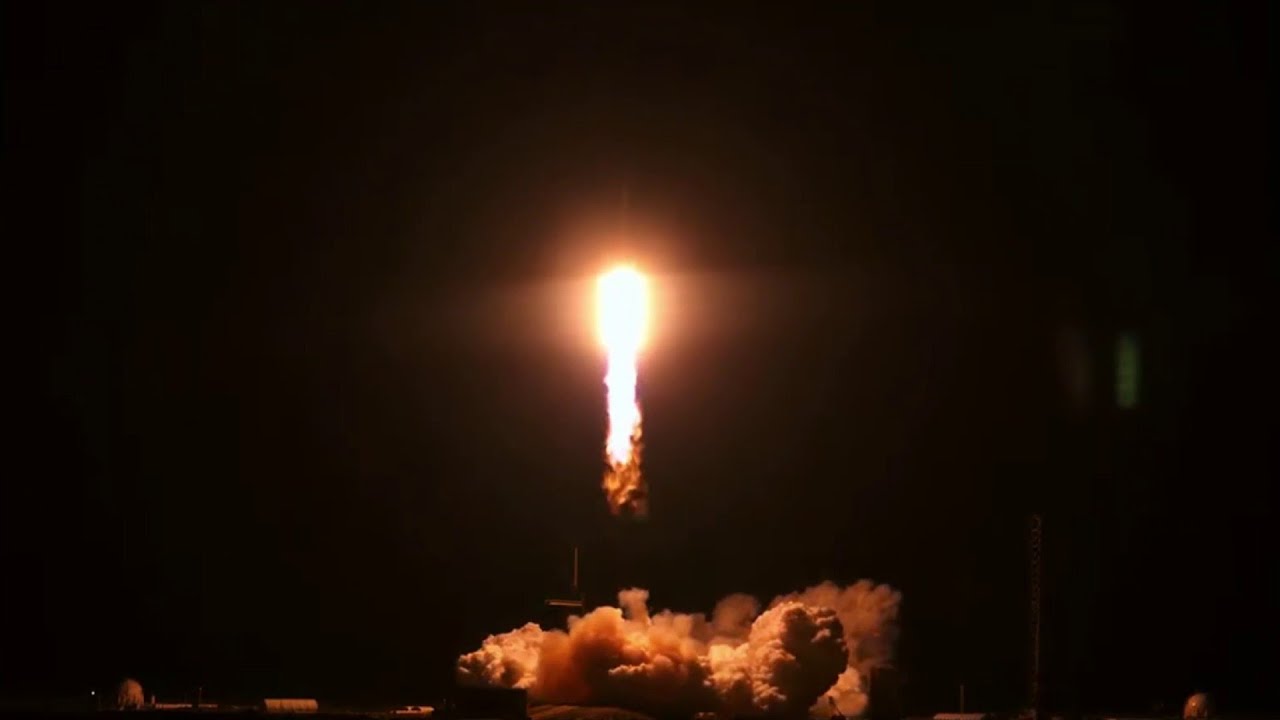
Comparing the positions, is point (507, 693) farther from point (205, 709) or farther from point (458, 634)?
point (458, 634)

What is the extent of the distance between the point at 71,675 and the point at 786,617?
54686 millimetres

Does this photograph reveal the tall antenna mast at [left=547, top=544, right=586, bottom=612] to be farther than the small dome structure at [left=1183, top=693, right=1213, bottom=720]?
No

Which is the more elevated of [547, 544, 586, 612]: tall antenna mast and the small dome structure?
[547, 544, 586, 612]: tall antenna mast

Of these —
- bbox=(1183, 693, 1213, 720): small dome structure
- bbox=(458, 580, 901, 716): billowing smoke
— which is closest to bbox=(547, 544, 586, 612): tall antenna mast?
bbox=(458, 580, 901, 716): billowing smoke

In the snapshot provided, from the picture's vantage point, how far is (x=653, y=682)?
91625 millimetres

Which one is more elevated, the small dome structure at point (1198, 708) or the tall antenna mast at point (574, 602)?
the tall antenna mast at point (574, 602)

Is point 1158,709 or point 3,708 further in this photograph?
point 1158,709

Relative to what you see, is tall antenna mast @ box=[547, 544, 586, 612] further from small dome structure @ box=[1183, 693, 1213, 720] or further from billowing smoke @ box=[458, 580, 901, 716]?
small dome structure @ box=[1183, 693, 1213, 720]

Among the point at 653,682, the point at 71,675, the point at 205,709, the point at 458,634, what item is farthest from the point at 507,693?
the point at 71,675

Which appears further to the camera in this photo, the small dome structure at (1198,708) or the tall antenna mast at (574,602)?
the small dome structure at (1198,708)

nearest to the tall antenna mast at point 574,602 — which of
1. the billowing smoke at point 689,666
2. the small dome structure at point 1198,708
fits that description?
the billowing smoke at point 689,666

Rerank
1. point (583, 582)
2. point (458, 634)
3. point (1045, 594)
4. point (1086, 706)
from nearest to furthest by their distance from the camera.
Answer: point (1045, 594)
point (583, 582)
point (1086, 706)
point (458, 634)

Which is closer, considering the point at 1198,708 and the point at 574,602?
the point at 574,602

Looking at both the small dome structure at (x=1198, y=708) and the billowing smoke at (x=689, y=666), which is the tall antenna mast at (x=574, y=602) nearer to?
the billowing smoke at (x=689, y=666)
